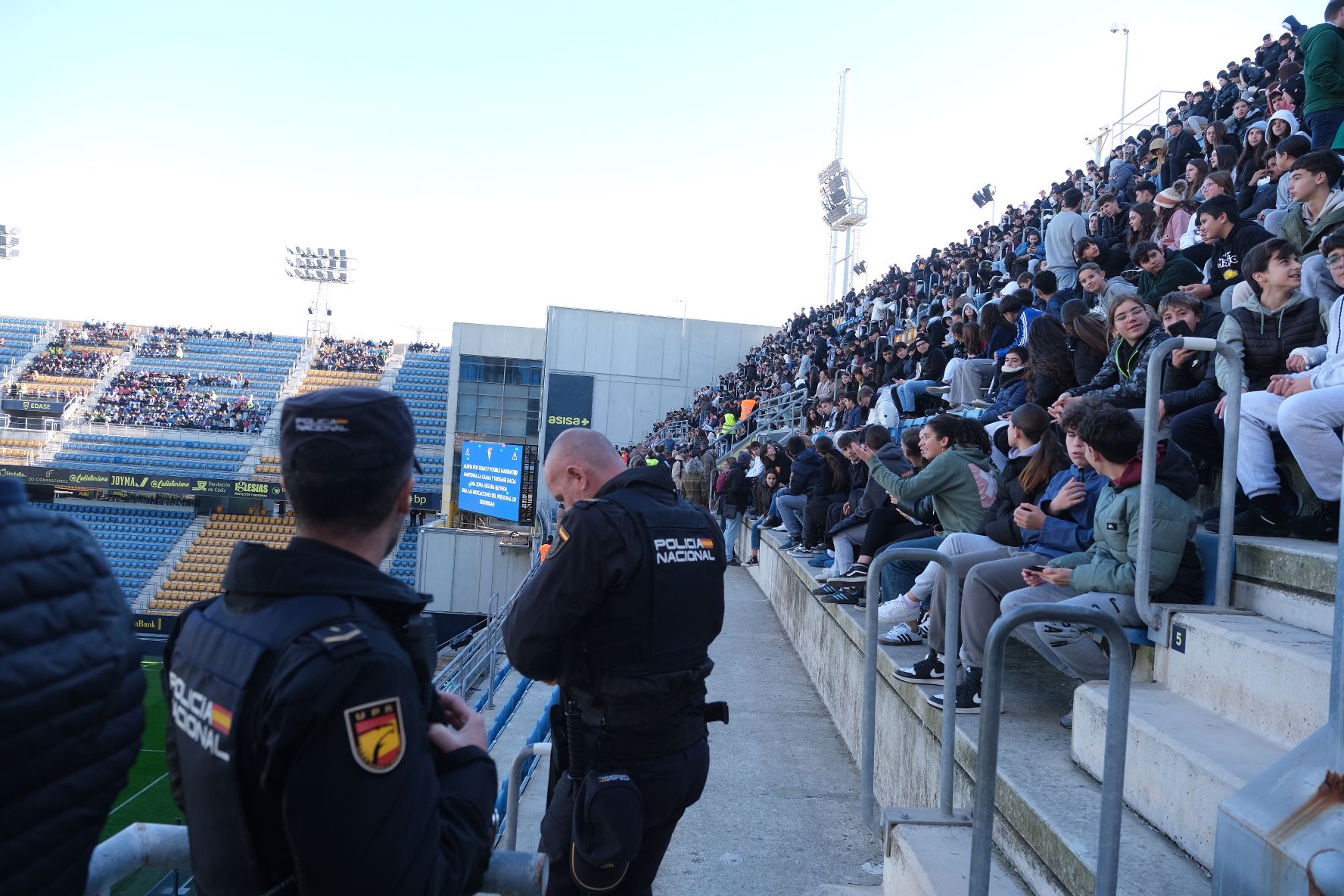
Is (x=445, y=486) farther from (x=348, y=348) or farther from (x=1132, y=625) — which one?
(x=1132, y=625)

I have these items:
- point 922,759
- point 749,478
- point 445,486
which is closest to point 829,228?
point 445,486

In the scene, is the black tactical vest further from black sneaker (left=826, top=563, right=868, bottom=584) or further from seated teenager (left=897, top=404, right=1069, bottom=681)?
black sneaker (left=826, top=563, right=868, bottom=584)

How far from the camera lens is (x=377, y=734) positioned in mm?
1192

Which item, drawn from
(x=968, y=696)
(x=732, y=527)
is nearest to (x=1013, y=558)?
(x=968, y=696)

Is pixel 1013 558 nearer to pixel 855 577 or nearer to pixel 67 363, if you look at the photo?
pixel 855 577

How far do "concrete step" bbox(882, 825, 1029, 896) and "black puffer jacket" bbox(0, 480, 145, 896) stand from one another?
2.00 meters

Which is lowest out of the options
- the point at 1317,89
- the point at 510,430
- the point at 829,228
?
the point at 510,430

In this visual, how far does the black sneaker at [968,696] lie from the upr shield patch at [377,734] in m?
2.67

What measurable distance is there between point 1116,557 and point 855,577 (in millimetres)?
2557

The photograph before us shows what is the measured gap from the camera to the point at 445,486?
99.6 feet

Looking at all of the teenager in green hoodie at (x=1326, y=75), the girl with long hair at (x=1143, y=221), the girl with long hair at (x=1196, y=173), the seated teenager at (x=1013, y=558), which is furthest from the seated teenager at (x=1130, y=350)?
the girl with long hair at (x=1196, y=173)

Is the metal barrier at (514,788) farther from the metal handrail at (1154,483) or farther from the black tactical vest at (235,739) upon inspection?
the metal handrail at (1154,483)

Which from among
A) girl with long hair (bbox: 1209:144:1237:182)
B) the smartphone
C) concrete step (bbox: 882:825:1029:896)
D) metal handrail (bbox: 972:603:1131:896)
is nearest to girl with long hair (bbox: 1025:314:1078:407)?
the smartphone

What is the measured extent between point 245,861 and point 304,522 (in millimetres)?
477
